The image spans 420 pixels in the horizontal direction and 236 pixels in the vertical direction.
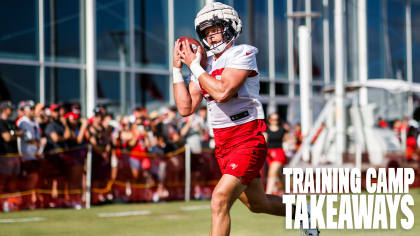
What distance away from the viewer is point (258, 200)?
19.7 feet

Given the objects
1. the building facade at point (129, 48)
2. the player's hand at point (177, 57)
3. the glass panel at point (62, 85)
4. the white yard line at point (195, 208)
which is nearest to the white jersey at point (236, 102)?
the player's hand at point (177, 57)

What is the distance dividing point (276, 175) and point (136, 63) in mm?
8770

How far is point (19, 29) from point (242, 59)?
14726 millimetres

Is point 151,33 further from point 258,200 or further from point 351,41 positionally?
point 258,200

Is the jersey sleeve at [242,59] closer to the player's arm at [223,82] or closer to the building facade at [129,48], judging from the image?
the player's arm at [223,82]

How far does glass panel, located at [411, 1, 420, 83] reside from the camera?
34094mm

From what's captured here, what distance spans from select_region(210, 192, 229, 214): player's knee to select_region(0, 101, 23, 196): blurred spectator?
7.33 metres

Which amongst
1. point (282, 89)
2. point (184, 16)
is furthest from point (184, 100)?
point (282, 89)

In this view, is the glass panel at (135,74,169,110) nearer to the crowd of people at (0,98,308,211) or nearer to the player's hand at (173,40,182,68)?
the crowd of people at (0,98,308,211)

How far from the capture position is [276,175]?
1455 centimetres

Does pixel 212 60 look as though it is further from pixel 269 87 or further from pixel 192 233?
pixel 269 87

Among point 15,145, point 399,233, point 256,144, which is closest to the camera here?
point 256,144

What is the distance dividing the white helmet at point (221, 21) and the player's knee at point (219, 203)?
3.59 ft

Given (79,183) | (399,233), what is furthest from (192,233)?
(79,183)
